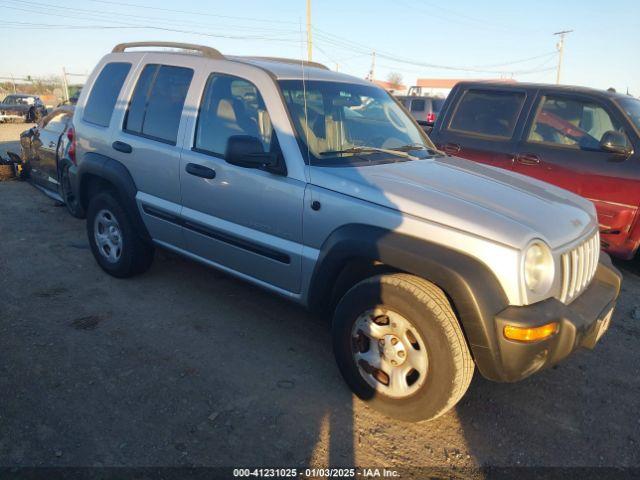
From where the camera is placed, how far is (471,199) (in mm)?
2641

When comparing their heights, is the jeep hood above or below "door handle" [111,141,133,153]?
below

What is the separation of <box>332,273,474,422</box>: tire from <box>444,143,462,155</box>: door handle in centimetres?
353

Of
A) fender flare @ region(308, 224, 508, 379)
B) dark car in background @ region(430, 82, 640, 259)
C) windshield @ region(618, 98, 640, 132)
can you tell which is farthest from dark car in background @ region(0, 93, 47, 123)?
fender flare @ region(308, 224, 508, 379)

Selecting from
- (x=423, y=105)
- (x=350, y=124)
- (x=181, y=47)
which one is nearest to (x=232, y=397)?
(x=350, y=124)

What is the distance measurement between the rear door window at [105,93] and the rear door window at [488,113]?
12.3 feet

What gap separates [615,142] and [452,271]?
3.44 meters

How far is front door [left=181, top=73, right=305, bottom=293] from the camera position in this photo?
302cm

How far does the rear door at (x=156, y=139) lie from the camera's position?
3.60m

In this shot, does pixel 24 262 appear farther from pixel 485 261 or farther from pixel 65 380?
pixel 485 261

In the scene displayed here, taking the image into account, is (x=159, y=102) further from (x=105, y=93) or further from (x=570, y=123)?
(x=570, y=123)

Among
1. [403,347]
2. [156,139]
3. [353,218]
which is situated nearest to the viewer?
[403,347]

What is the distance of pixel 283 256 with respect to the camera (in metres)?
3.05

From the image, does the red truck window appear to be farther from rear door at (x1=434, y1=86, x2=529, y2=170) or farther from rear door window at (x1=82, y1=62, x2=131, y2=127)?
rear door window at (x1=82, y1=62, x2=131, y2=127)

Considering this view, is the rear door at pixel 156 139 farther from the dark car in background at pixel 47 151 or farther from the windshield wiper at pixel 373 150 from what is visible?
the dark car in background at pixel 47 151
